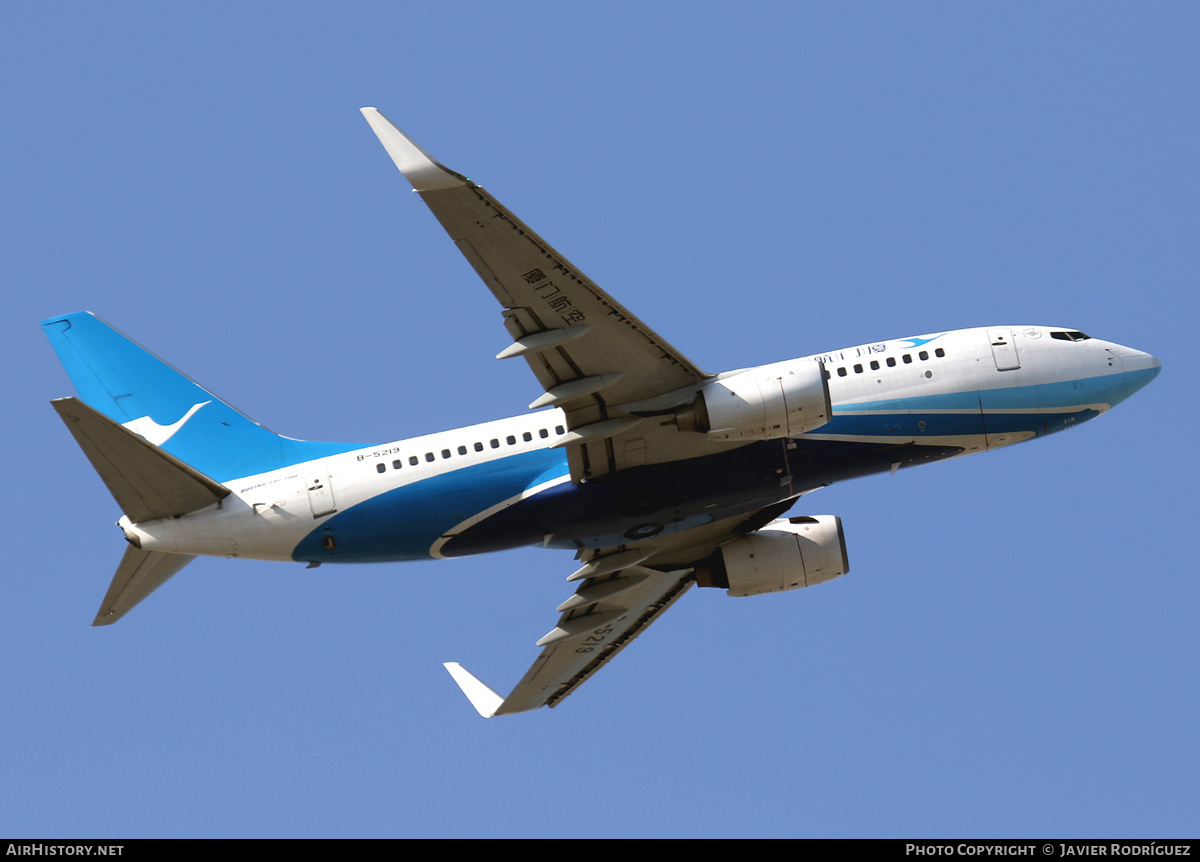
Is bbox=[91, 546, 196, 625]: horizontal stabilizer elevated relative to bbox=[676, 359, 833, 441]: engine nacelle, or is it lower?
lower

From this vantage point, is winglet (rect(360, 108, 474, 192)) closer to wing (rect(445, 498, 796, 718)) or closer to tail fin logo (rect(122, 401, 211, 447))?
tail fin logo (rect(122, 401, 211, 447))

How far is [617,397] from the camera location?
106 ft

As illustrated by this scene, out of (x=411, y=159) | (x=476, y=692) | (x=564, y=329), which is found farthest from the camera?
(x=476, y=692)

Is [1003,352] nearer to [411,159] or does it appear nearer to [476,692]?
[411,159]

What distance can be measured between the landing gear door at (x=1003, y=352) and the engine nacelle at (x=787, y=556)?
23.5ft

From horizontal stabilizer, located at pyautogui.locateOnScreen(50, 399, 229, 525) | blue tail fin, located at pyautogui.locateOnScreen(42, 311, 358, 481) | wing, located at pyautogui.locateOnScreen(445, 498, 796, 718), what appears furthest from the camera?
wing, located at pyautogui.locateOnScreen(445, 498, 796, 718)

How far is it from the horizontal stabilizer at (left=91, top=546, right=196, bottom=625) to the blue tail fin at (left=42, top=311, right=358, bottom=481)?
2675 mm

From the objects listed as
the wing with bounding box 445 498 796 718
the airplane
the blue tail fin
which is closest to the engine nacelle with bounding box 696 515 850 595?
the wing with bounding box 445 498 796 718

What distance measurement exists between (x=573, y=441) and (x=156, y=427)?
12.8 m

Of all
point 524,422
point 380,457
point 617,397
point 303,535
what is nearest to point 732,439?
point 617,397

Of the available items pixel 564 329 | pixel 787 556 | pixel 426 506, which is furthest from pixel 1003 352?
pixel 426 506

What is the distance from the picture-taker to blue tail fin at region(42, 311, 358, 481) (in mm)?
35719

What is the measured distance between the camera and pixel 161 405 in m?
36.9
